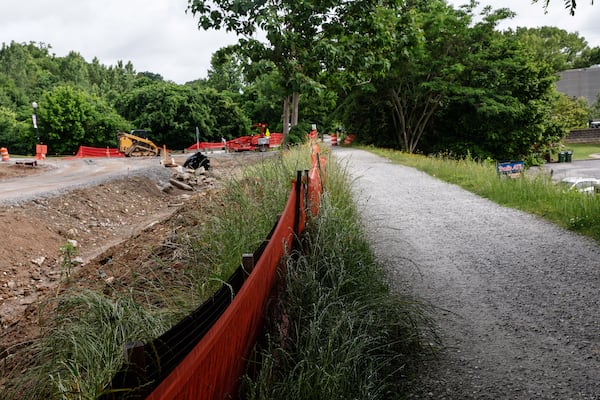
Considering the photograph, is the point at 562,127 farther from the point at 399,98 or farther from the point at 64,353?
the point at 64,353

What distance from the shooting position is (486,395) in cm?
311

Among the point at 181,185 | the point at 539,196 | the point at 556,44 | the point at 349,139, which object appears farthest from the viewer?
the point at 556,44

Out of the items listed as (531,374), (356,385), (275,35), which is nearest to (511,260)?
(531,374)

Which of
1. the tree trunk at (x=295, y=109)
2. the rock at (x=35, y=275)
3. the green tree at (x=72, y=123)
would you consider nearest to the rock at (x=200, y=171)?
the tree trunk at (x=295, y=109)

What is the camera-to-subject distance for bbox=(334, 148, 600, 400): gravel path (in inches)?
129

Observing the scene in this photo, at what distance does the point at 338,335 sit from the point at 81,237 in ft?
30.0

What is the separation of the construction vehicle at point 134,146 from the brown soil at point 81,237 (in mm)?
16494

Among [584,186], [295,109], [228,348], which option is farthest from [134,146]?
[228,348]

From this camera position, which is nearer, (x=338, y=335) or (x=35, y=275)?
(x=338, y=335)

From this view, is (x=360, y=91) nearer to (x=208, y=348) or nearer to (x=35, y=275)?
(x=35, y=275)

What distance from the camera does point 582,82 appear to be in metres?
81.2

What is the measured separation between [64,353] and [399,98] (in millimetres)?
31473

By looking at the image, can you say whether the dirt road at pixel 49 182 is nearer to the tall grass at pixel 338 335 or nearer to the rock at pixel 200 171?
the rock at pixel 200 171

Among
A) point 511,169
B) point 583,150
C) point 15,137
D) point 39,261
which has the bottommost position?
point 39,261
